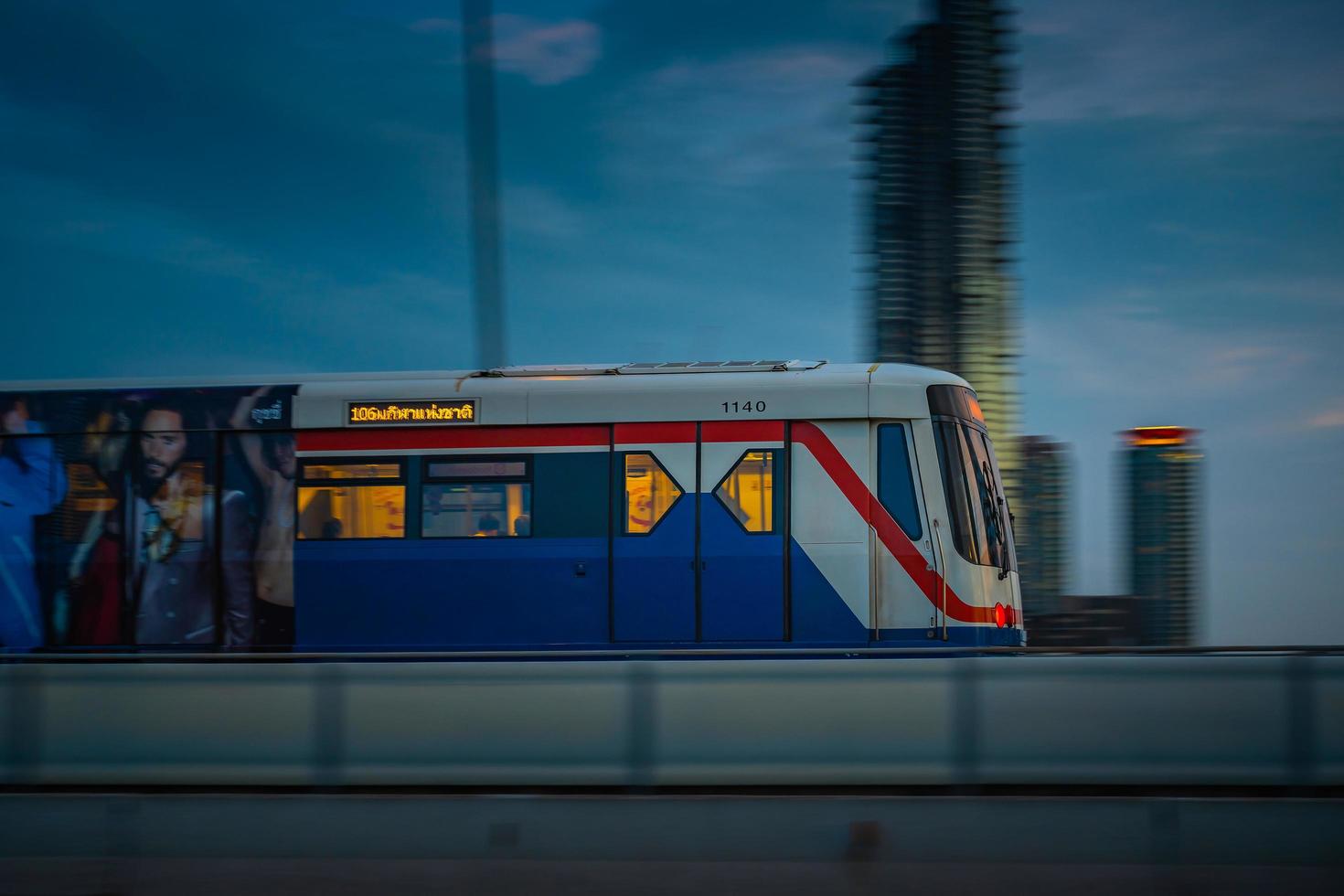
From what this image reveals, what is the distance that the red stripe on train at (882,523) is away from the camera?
41.4 feet

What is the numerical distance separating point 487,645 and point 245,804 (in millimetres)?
5923

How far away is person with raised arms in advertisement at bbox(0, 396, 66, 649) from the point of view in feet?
46.8

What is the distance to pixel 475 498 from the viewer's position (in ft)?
44.3

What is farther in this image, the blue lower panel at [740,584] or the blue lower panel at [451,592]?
the blue lower panel at [451,592]

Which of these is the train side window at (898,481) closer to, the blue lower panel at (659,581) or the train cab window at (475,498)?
the blue lower panel at (659,581)

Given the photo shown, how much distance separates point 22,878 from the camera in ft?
23.8

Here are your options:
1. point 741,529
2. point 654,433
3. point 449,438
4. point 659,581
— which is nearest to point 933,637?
point 741,529

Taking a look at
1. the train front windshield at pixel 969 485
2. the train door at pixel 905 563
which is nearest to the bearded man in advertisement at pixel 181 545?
the train door at pixel 905 563

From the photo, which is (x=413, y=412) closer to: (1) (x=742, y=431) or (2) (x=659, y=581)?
(2) (x=659, y=581)

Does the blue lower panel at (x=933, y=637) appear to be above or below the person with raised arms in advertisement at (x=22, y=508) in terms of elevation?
below

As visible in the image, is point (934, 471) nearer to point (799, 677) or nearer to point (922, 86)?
point (799, 677)

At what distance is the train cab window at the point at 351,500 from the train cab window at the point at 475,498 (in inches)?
13.3

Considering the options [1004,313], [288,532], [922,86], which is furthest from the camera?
[922,86]

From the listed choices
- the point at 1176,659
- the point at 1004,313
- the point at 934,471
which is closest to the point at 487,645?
the point at 934,471
